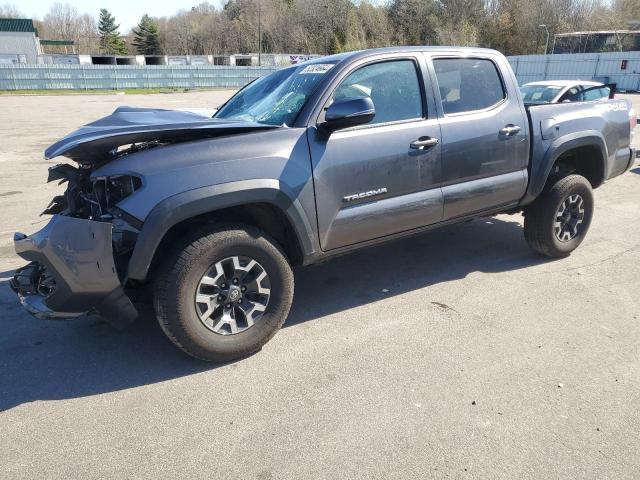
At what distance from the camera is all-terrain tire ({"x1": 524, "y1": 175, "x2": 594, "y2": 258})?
4.69 metres

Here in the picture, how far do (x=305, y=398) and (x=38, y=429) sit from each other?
1426mm

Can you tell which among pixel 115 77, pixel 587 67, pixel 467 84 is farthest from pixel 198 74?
pixel 467 84

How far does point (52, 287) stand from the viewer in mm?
3008

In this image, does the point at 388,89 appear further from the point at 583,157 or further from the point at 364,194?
the point at 583,157

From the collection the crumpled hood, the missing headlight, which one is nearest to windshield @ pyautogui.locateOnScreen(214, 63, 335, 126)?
the crumpled hood

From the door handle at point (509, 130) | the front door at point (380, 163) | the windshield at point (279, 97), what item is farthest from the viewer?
the door handle at point (509, 130)

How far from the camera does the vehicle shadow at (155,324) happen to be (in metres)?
3.12

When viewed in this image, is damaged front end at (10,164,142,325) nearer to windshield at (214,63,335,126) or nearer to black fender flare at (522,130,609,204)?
windshield at (214,63,335,126)

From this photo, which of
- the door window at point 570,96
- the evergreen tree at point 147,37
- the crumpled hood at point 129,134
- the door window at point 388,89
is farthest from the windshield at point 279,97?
the evergreen tree at point 147,37

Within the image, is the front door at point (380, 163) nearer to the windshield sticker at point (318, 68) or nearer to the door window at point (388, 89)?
the door window at point (388, 89)

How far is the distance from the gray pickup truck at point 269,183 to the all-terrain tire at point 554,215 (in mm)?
287

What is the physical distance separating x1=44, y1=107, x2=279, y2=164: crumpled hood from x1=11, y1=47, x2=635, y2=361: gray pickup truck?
0.5 inches

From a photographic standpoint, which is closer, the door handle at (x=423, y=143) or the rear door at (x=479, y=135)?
the door handle at (x=423, y=143)

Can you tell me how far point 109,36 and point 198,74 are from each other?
6970 cm
